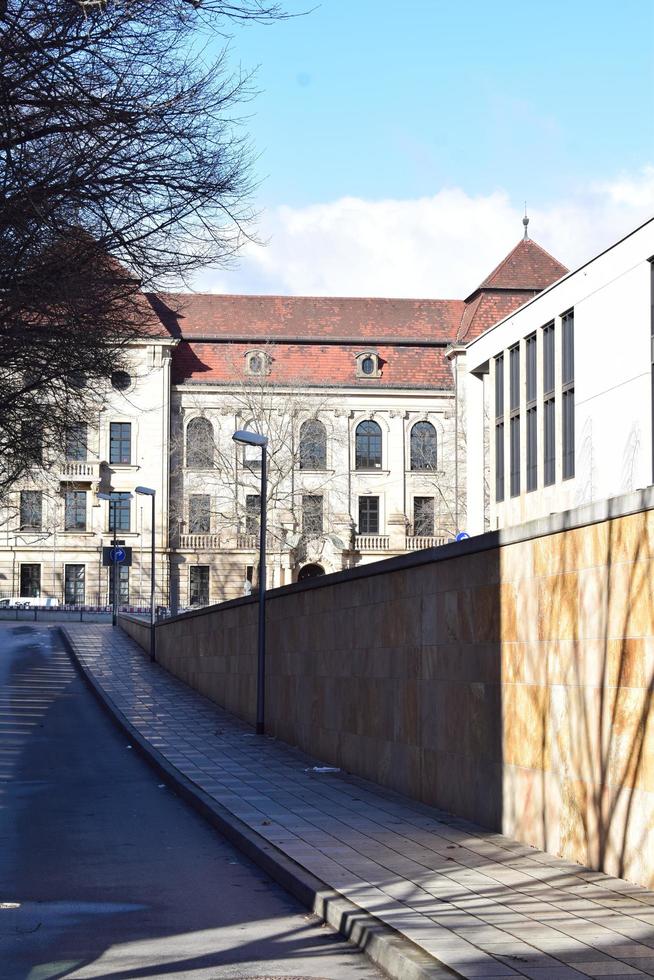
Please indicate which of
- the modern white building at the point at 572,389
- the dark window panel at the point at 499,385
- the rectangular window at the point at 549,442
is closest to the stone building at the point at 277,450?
the dark window panel at the point at 499,385

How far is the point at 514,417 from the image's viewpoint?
5138 centimetres

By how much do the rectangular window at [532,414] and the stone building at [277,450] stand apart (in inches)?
881

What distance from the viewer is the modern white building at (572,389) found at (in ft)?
131

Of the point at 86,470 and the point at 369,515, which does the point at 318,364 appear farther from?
the point at 86,470

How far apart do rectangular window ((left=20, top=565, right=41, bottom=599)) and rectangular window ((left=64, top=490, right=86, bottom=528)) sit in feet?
9.37

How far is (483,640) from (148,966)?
503 cm

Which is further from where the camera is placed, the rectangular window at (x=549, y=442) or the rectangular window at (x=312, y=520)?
the rectangular window at (x=312, y=520)

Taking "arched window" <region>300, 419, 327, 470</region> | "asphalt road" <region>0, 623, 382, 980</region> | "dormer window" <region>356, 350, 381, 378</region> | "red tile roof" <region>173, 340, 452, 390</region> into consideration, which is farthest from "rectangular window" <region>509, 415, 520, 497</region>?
"asphalt road" <region>0, 623, 382, 980</region>

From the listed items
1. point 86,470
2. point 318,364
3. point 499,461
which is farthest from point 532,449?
point 86,470

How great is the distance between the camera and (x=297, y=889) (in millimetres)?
8641

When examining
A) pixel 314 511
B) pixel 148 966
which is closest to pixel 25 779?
pixel 148 966

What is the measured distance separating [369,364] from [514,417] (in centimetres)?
3087

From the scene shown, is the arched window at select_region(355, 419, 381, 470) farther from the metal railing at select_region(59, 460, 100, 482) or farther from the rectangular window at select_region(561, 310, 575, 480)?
the rectangular window at select_region(561, 310, 575, 480)

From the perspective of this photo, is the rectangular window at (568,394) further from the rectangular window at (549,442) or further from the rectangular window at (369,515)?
the rectangular window at (369,515)
